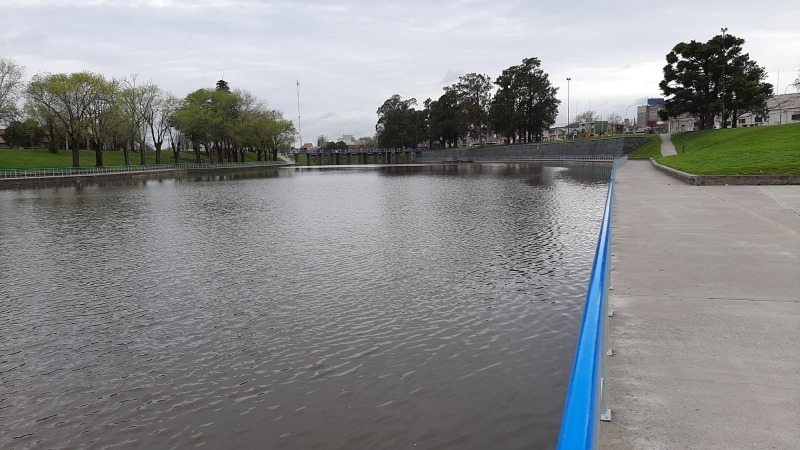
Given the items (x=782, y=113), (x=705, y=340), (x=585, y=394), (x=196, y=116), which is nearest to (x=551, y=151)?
(x=782, y=113)

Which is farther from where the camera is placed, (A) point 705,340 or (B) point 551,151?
(B) point 551,151

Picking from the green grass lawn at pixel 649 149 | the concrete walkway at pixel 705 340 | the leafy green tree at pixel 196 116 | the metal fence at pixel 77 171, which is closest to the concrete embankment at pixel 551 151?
the green grass lawn at pixel 649 149

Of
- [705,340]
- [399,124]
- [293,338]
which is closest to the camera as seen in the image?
[705,340]

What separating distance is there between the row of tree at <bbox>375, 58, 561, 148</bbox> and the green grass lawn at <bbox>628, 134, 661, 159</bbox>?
3255cm

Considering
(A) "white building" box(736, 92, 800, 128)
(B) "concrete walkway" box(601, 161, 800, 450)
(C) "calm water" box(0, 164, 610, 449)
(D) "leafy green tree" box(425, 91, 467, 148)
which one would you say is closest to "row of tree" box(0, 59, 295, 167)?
(D) "leafy green tree" box(425, 91, 467, 148)

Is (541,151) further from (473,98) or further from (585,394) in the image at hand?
(585,394)

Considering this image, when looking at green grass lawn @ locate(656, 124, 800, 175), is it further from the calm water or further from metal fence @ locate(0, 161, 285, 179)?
metal fence @ locate(0, 161, 285, 179)

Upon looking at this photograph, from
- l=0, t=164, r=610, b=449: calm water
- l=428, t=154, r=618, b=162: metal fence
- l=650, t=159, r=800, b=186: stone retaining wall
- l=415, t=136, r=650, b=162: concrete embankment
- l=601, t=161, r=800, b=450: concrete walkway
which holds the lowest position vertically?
l=0, t=164, r=610, b=449: calm water

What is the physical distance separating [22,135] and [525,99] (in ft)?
309

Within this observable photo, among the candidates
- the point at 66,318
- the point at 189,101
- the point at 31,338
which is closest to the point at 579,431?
the point at 31,338

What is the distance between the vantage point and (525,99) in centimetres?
11131

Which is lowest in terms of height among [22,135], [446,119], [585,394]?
[585,394]

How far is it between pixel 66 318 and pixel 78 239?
10.5 metres

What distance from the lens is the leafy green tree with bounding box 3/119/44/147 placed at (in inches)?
3890
